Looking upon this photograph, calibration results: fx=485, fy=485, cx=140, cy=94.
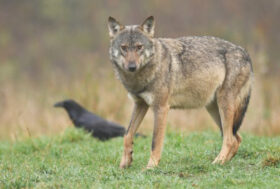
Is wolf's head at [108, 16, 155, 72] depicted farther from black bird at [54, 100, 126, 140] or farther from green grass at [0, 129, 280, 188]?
black bird at [54, 100, 126, 140]

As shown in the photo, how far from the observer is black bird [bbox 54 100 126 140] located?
1007 centimetres

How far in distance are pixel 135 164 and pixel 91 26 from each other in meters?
16.8

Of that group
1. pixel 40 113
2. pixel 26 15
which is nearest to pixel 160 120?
pixel 40 113

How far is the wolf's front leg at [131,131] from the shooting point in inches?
267

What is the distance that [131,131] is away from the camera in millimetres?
6973

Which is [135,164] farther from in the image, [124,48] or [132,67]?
[124,48]

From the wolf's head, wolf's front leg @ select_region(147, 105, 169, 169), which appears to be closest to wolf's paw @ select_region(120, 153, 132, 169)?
wolf's front leg @ select_region(147, 105, 169, 169)

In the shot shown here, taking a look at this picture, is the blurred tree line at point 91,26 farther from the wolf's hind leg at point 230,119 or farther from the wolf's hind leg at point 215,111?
the wolf's hind leg at point 230,119

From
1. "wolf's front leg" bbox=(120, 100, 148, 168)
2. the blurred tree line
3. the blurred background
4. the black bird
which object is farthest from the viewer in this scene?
the blurred tree line

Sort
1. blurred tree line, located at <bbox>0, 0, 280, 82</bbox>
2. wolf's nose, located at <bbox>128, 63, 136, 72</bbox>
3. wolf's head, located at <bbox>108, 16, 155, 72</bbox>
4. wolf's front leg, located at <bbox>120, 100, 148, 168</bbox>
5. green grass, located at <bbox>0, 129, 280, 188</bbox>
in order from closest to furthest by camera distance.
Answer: green grass, located at <bbox>0, 129, 280, 188</bbox>
wolf's nose, located at <bbox>128, 63, 136, 72</bbox>
wolf's head, located at <bbox>108, 16, 155, 72</bbox>
wolf's front leg, located at <bbox>120, 100, 148, 168</bbox>
blurred tree line, located at <bbox>0, 0, 280, 82</bbox>

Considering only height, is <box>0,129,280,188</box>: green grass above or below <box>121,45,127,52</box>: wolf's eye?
below

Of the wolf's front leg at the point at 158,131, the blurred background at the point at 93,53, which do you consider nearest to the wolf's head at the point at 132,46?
the wolf's front leg at the point at 158,131

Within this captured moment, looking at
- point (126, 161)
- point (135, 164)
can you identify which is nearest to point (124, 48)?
point (126, 161)

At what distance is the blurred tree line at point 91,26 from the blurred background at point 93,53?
1.6 inches
